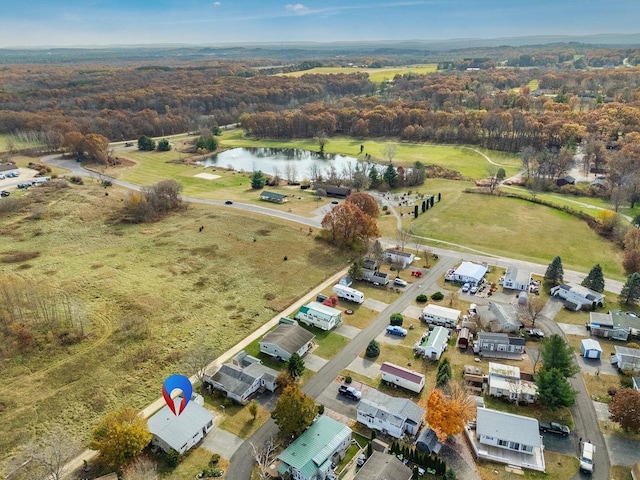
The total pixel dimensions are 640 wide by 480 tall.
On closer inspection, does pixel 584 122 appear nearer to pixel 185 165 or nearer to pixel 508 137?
pixel 508 137

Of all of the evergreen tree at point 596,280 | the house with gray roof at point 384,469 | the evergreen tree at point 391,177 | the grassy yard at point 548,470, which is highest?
the evergreen tree at point 391,177

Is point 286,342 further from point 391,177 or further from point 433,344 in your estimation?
point 391,177

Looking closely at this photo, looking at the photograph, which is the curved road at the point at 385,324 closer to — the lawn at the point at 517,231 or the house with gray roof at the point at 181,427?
the lawn at the point at 517,231

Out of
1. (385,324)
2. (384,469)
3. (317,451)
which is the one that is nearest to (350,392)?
(317,451)

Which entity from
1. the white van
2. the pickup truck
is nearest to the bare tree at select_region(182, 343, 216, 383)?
the pickup truck

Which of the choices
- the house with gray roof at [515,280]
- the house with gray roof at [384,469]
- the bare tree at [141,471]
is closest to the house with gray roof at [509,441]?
the house with gray roof at [384,469]

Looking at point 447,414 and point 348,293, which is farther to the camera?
point 348,293
